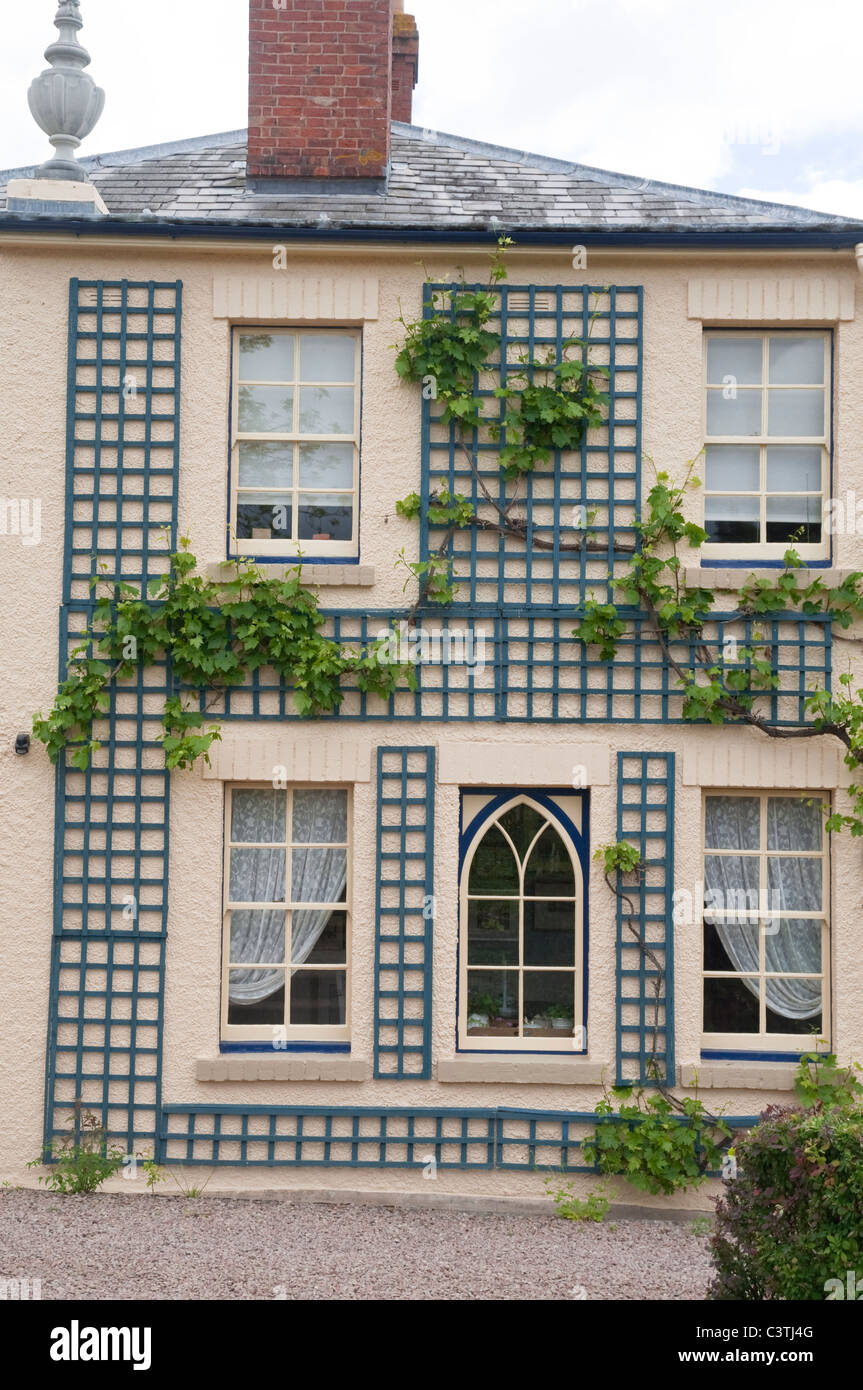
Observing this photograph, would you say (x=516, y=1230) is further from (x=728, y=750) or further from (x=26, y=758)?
(x=26, y=758)

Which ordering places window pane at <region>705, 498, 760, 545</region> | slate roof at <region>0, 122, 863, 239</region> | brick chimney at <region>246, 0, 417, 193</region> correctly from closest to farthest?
slate roof at <region>0, 122, 863, 239</region>
window pane at <region>705, 498, 760, 545</region>
brick chimney at <region>246, 0, 417, 193</region>

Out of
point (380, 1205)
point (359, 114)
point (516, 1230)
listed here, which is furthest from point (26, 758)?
point (359, 114)

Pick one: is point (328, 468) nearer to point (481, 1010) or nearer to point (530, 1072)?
point (481, 1010)

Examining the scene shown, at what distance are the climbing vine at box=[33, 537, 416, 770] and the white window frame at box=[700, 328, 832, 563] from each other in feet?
7.82

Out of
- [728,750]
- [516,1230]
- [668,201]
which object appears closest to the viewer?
[516,1230]

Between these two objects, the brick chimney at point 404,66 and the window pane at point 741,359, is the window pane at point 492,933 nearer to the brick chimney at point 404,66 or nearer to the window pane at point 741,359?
the window pane at point 741,359

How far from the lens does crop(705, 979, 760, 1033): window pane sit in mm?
8148

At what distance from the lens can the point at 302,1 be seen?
894 cm

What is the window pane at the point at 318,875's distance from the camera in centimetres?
826

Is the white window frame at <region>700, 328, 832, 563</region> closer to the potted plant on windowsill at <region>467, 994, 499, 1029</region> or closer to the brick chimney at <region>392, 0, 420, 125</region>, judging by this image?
the potted plant on windowsill at <region>467, 994, 499, 1029</region>

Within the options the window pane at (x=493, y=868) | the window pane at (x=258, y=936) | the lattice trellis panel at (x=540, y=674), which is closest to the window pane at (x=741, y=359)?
the lattice trellis panel at (x=540, y=674)

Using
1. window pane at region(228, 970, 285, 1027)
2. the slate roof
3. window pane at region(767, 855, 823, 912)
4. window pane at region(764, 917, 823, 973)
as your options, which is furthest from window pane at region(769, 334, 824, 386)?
window pane at region(228, 970, 285, 1027)

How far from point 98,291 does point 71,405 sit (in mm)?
793

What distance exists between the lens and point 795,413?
8328 mm
